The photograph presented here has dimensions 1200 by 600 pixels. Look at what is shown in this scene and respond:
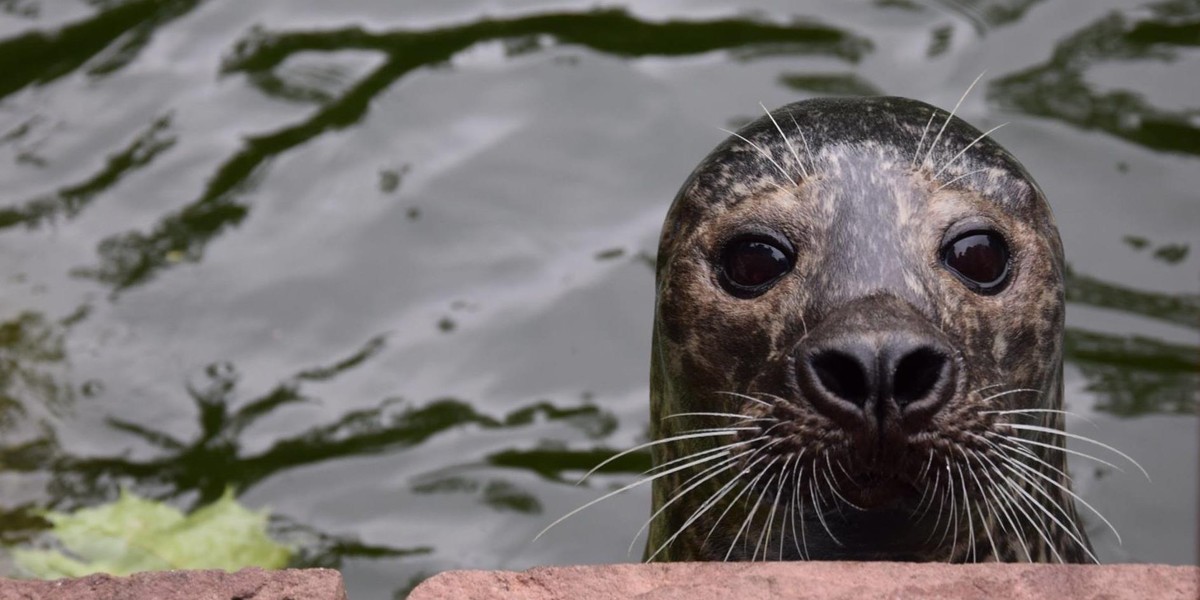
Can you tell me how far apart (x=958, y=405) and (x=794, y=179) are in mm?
839

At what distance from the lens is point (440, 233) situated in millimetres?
8242

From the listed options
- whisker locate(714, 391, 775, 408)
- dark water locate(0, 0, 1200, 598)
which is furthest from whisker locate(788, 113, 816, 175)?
dark water locate(0, 0, 1200, 598)

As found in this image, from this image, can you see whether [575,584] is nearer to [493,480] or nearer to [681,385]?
[681,385]

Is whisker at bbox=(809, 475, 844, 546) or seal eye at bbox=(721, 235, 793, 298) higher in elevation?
seal eye at bbox=(721, 235, 793, 298)

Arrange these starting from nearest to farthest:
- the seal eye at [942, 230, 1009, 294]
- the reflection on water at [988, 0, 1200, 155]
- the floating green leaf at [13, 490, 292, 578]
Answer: the seal eye at [942, 230, 1009, 294]
the floating green leaf at [13, 490, 292, 578]
the reflection on water at [988, 0, 1200, 155]

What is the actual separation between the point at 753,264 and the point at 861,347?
2.13 feet

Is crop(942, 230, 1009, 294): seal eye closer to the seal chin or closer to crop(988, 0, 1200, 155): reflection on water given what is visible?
the seal chin

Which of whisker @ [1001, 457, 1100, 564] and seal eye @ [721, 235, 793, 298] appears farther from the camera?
seal eye @ [721, 235, 793, 298]

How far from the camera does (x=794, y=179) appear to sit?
14.3 ft

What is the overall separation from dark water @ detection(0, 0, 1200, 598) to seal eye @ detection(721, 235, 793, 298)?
277cm

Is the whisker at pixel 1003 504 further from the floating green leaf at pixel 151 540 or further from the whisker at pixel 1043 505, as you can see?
the floating green leaf at pixel 151 540

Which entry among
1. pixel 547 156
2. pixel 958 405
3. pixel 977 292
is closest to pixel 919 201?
pixel 977 292

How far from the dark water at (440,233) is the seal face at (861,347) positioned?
260cm

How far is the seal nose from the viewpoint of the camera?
12.0 feet
